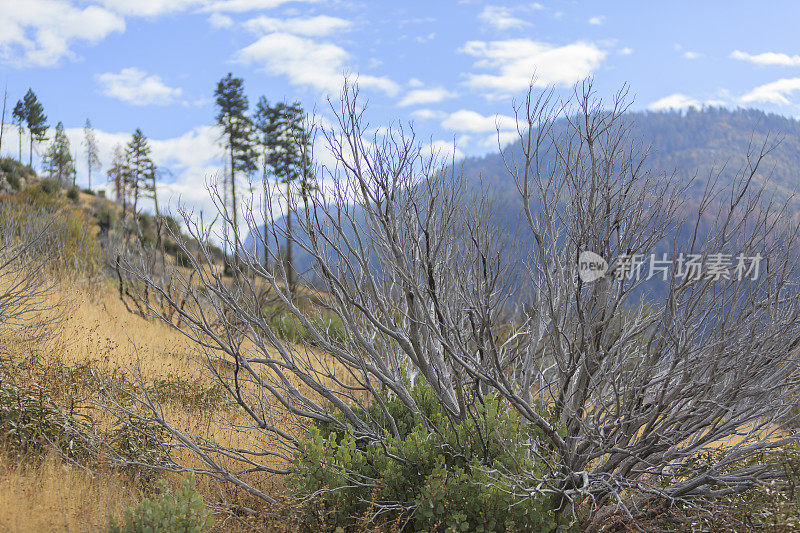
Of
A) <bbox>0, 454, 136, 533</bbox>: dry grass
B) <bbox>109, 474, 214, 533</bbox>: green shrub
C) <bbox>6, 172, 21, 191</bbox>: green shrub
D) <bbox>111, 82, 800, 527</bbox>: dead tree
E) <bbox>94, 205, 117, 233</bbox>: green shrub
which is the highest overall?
<bbox>6, 172, 21, 191</bbox>: green shrub

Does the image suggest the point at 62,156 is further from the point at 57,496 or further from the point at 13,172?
the point at 57,496

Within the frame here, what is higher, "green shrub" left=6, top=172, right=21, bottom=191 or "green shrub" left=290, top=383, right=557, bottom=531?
"green shrub" left=6, top=172, right=21, bottom=191

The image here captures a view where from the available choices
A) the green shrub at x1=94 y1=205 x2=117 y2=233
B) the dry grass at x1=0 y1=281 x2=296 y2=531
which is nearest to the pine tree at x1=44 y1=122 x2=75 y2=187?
the green shrub at x1=94 y1=205 x2=117 y2=233

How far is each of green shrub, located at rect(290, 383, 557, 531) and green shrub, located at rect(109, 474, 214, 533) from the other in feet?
2.82

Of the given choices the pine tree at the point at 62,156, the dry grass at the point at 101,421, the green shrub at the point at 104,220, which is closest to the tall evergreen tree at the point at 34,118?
the pine tree at the point at 62,156

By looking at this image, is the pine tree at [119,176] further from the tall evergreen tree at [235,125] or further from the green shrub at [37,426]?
the green shrub at [37,426]

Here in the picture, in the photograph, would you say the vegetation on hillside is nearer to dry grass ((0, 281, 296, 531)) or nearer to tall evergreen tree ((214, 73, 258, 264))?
dry grass ((0, 281, 296, 531))

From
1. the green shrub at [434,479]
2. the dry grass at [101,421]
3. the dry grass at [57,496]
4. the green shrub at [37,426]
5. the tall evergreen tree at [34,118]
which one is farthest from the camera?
the tall evergreen tree at [34,118]

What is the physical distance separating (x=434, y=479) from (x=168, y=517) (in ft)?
6.37

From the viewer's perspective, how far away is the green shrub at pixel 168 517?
4.23 meters

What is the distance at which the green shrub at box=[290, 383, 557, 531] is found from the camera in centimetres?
457

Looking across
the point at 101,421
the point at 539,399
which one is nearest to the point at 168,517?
the point at 539,399

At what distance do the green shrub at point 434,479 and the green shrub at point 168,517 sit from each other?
2.82ft

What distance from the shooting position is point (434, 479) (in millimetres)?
4641
